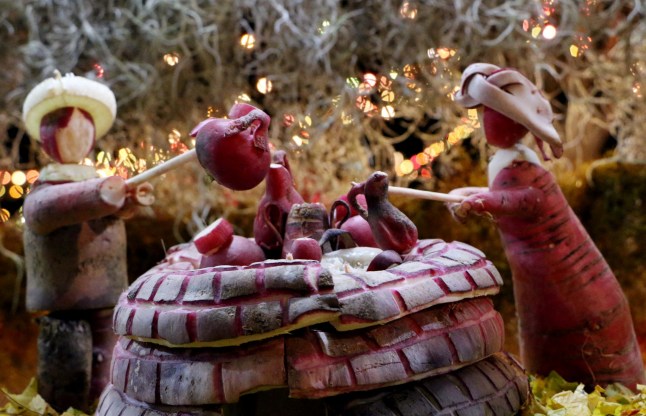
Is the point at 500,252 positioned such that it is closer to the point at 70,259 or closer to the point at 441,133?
the point at 441,133

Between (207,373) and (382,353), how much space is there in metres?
0.20

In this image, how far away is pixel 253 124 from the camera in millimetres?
946

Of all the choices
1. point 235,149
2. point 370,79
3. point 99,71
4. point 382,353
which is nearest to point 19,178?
point 99,71

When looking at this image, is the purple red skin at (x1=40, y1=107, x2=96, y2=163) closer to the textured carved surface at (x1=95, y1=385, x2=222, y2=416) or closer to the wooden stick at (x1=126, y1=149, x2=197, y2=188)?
the wooden stick at (x1=126, y1=149, x2=197, y2=188)

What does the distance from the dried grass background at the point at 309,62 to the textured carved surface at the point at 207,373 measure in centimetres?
104

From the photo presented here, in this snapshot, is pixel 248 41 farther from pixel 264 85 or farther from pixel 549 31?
pixel 549 31

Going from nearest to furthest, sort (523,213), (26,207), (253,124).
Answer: (253,124), (523,213), (26,207)

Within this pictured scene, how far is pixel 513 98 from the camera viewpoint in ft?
3.85

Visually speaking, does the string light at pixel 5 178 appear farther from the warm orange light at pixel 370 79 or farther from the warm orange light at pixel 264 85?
the warm orange light at pixel 370 79

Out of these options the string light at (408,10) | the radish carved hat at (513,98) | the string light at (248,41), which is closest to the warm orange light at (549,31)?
the string light at (408,10)

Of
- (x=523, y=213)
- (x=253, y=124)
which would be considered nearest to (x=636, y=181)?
(x=523, y=213)

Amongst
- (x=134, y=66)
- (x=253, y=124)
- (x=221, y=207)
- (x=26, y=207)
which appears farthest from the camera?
(x=221, y=207)

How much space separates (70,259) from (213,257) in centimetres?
43

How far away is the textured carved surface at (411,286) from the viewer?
77 cm
